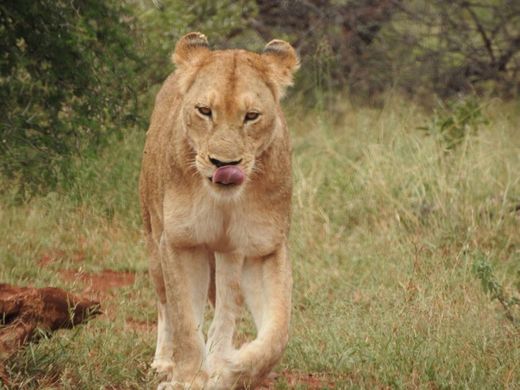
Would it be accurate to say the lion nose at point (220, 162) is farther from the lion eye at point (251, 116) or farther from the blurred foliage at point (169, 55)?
the blurred foliage at point (169, 55)

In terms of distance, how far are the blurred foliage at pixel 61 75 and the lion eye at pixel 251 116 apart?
228 cm

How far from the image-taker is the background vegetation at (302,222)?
4887 millimetres

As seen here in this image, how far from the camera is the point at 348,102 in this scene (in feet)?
39.0

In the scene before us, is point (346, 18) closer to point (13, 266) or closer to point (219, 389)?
point (13, 266)

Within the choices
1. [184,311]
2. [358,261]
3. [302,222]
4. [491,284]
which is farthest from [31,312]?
[302,222]

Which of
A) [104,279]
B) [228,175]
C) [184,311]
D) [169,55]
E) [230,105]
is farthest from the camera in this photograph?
[169,55]

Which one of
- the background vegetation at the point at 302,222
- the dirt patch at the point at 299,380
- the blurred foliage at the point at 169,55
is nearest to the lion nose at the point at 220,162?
the background vegetation at the point at 302,222

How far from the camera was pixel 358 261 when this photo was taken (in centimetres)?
707

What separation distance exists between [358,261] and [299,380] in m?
2.31

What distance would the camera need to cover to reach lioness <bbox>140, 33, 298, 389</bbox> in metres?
4.16

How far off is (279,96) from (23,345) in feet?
4.58

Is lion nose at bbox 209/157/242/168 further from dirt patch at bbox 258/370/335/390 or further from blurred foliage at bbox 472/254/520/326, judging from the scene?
blurred foliage at bbox 472/254/520/326

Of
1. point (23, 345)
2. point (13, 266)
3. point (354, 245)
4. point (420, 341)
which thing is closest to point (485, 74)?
point (354, 245)

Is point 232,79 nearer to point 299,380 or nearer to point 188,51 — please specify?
point 188,51
